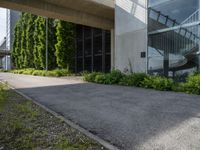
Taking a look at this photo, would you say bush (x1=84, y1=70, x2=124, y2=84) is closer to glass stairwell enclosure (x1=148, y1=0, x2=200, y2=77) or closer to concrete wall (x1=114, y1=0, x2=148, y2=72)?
concrete wall (x1=114, y1=0, x2=148, y2=72)

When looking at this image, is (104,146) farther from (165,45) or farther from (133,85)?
(165,45)

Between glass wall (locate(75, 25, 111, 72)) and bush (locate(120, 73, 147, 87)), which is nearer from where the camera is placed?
bush (locate(120, 73, 147, 87))

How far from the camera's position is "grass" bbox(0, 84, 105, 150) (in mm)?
4527

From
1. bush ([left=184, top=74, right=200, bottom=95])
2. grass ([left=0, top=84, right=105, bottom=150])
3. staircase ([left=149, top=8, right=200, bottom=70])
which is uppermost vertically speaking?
staircase ([left=149, top=8, right=200, bottom=70])

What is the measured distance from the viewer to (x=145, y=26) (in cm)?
1619

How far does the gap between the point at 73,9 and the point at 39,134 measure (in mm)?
16279

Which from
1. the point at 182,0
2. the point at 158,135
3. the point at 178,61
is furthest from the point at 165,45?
the point at 158,135

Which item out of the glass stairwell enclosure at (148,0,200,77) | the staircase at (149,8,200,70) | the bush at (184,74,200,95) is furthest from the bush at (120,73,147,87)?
the bush at (184,74,200,95)

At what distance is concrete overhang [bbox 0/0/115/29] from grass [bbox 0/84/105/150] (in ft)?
39.8

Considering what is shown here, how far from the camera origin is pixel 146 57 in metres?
15.9

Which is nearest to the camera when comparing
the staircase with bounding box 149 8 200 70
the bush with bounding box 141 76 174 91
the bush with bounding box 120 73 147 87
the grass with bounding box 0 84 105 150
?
the grass with bounding box 0 84 105 150

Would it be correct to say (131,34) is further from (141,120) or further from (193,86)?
(141,120)

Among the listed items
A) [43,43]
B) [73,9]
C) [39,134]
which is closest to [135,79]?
[73,9]

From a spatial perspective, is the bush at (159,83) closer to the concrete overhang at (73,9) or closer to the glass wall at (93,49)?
the concrete overhang at (73,9)
